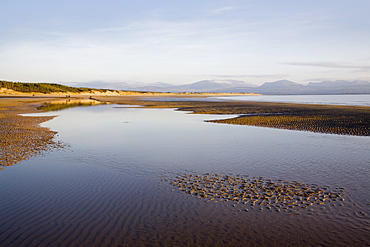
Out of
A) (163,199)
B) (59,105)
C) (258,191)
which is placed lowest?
(163,199)

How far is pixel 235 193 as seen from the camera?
9914 mm

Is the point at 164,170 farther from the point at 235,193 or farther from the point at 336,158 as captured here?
the point at 336,158

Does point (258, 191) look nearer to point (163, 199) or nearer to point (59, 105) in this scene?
point (163, 199)

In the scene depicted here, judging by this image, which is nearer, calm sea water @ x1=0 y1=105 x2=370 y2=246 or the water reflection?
calm sea water @ x1=0 y1=105 x2=370 y2=246

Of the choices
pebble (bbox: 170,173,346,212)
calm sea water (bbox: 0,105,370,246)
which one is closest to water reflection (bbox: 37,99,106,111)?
calm sea water (bbox: 0,105,370,246)

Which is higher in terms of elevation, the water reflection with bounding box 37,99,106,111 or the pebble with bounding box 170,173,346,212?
the water reflection with bounding box 37,99,106,111

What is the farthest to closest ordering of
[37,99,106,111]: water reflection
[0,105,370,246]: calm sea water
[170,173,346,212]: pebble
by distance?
1. [37,99,106,111]: water reflection
2. [170,173,346,212]: pebble
3. [0,105,370,246]: calm sea water

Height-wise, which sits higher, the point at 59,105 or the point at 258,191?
the point at 59,105

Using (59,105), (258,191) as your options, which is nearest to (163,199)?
(258,191)

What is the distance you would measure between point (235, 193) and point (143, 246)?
4.28 meters

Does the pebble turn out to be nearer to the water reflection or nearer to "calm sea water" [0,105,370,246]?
"calm sea water" [0,105,370,246]

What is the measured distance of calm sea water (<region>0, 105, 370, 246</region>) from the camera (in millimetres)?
7094

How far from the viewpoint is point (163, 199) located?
9469mm

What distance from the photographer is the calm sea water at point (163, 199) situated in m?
7.09
